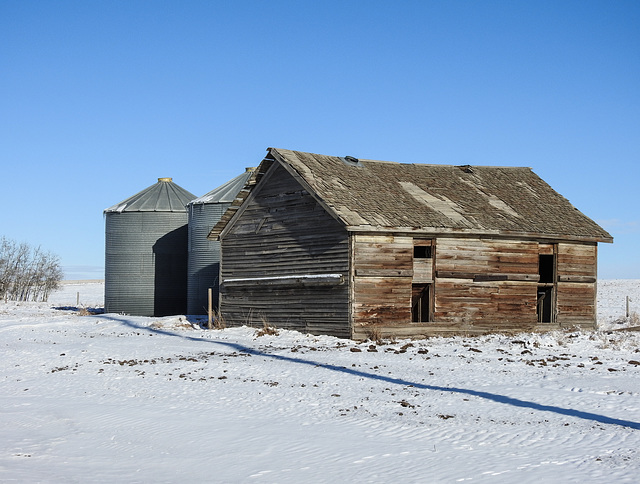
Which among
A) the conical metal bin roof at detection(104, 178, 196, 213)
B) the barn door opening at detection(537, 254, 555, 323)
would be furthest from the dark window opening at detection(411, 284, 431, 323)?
the conical metal bin roof at detection(104, 178, 196, 213)

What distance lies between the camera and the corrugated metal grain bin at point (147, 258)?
34.9 metres

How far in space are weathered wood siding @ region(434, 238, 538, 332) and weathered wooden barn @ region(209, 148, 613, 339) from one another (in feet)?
0.11

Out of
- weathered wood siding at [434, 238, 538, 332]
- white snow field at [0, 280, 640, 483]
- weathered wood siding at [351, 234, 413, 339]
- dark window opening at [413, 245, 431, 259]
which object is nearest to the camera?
white snow field at [0, 280, 640, 483]

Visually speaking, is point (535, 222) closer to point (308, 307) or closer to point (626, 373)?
point (308, 307)

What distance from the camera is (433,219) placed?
23922 mm

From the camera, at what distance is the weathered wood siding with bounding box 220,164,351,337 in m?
23.2

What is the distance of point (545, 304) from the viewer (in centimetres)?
2797

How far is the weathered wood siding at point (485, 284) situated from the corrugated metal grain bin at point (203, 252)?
11433mm

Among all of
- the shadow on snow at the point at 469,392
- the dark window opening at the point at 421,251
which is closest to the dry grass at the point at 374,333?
the dark window opening at the point at 421,251

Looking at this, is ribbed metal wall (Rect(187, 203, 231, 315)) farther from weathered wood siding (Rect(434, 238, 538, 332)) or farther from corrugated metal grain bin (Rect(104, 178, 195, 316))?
weathered wood siding (Rect(434, 238, 538, 332))

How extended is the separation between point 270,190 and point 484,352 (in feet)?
31.2

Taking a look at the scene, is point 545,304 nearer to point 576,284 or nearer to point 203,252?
point 576,284

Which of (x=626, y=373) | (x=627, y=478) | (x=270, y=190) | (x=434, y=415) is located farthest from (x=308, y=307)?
(x=627, y=478)

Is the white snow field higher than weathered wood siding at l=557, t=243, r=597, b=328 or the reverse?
the reverse
